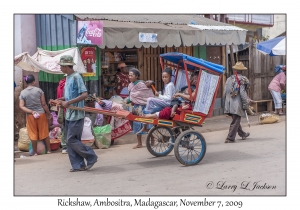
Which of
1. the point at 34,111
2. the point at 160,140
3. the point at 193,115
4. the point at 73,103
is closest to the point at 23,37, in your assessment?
the point at 34,111

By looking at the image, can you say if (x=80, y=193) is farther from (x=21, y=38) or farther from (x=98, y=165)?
(x=21, y=38)

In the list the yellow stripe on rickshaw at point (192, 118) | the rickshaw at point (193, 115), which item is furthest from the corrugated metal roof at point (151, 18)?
the yellow stripe on rickshaw at point (192, 118)

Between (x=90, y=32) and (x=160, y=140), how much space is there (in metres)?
3.27

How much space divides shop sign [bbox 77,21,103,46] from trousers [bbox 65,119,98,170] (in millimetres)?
3223

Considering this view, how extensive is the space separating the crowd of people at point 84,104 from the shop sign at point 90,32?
4.11 ft

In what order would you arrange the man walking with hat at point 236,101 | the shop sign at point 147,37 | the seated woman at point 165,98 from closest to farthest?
the seated woman at point 165,98 → the man walking with hat at point 236,101 → the shop sign at point 147,37

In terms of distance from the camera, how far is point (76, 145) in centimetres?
701

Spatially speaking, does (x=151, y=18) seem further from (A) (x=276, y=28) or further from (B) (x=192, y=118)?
(A) (x=276, y=28)

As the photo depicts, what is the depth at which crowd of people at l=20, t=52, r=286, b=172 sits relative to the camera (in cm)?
701

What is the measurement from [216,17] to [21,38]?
338 inches

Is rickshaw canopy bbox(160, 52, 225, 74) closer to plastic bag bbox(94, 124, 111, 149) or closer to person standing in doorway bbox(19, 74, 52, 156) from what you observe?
plastic bag bbox(94, 124, 111, 149)

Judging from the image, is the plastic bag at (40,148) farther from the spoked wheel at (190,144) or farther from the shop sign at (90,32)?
the spoked wheel at (190,144)

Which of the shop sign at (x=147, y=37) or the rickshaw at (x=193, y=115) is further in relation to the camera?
the shop sign at (x=147, y=37)
